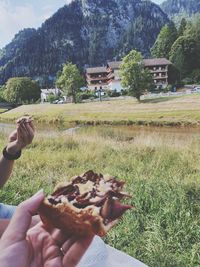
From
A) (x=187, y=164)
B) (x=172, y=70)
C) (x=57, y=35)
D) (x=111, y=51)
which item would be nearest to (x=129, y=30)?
(x=111, y=51)

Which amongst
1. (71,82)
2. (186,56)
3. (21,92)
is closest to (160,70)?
(186,56)

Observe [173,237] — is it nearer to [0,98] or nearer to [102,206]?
[102,206]

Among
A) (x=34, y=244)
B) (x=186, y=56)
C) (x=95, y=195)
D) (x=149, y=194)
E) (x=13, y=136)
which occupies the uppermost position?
(x=95, y=195)

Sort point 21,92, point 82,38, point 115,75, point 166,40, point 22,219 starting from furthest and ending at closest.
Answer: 1. point 82,38
2. point 166,40
3. point 115,75
4. point 21,92
5. point 22,219

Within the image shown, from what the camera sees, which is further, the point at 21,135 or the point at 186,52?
the point at 186,52

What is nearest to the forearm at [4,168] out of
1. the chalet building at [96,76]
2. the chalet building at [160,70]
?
the chalet building at [160,70]

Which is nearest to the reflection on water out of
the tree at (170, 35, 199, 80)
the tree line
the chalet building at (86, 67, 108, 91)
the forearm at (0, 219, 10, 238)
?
the forearm at (0, 219, 10, 238)

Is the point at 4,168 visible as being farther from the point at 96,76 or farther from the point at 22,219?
the point at 96,76
